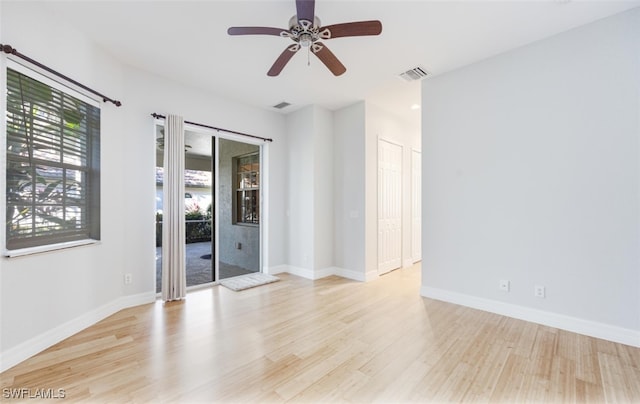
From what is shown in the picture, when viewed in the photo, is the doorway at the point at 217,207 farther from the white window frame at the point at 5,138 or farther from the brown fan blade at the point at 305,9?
the brown fan blade at the point at 305,9

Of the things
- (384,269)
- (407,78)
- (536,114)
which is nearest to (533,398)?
(536,114)

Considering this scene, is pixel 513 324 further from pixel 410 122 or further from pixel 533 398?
pixel 410 122

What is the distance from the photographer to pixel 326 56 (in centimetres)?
259

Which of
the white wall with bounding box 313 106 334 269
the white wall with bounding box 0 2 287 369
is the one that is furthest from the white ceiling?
the white wall with bounding box 313 106 334 269

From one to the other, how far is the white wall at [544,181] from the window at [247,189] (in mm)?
2916

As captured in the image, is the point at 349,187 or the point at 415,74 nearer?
the point at 415,74

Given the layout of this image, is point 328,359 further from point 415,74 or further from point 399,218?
point 399,218

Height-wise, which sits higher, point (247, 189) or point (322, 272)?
point (247, 189)

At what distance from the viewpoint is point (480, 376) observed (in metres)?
2.06

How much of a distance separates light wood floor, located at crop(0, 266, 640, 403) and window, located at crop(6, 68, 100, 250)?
3.45ft

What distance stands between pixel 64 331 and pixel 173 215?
1571 mm

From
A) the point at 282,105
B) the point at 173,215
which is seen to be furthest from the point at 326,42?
the point at 173,215

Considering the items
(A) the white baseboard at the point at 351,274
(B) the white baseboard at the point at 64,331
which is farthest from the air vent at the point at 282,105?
(B) the white baseboard at the point at 64,331

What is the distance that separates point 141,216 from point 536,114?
15.6ft
